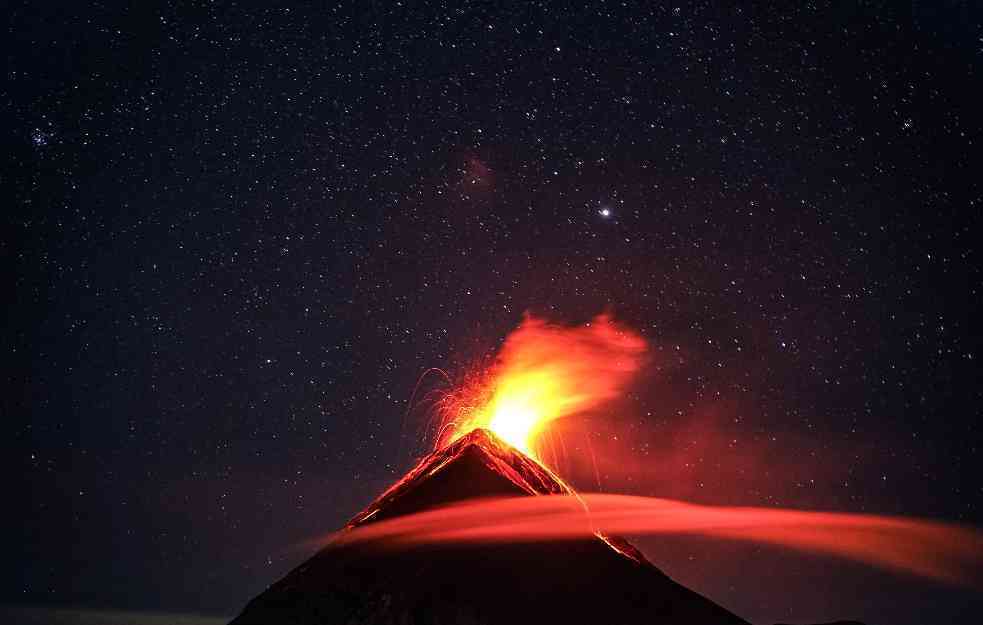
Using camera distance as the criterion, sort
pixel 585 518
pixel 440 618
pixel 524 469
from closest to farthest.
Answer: pixel 440 618 < pixel 585 518 < pixel 524 469

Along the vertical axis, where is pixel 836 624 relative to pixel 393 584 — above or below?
below

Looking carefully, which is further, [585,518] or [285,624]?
[585,518]

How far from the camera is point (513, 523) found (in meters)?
21.2

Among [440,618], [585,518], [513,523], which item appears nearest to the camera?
[440,618]

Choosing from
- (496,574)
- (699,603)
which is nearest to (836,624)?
(699,603)

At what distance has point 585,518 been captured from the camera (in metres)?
23.0

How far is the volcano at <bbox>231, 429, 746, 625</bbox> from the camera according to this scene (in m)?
17.6

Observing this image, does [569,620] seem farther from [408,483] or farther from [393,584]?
[408,483]

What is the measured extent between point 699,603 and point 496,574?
16.9 ft

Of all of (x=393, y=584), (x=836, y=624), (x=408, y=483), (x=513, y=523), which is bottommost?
(x=836, y=624)

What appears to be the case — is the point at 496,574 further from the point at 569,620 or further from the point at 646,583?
the point at 646,583

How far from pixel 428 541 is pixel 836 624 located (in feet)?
48.8

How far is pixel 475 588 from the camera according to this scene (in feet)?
60.4

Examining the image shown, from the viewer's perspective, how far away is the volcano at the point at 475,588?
17.6 meters
